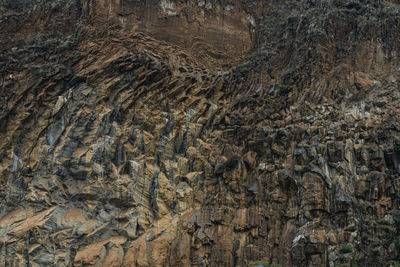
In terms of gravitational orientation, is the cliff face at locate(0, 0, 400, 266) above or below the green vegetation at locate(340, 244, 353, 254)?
above

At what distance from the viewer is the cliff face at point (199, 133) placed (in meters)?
→ 31.7

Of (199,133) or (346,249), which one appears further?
(199,133)

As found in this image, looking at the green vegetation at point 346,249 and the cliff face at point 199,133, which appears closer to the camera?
the green vegetation at point 346,249

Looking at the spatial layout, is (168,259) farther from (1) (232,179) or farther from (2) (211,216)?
(1) (232,179)

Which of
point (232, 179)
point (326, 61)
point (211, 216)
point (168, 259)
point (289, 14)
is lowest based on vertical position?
point (168, 259)

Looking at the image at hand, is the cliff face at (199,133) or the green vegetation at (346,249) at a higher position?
the cliff face at (199,133)

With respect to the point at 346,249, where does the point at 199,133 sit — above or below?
above

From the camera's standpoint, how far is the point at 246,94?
126 ft

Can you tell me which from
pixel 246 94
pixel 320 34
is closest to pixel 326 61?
pixel 320 34

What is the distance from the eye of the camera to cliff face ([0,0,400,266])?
31.7 m

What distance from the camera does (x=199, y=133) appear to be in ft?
122

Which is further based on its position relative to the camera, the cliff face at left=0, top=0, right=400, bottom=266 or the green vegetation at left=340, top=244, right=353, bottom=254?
the cliff face at left=0, top=0, right=400, bottom=266

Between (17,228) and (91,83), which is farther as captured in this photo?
(91,83)

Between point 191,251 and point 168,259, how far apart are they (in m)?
1.27
